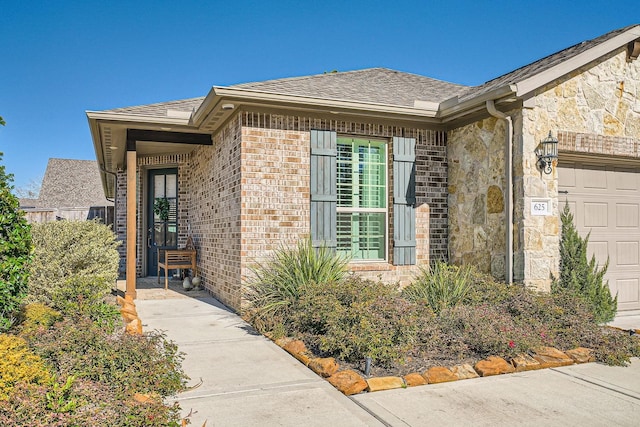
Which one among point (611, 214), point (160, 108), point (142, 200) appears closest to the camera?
point (611, 214)

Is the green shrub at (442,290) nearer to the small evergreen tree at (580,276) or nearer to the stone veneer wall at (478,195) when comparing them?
the stone veneer wall at (478,195)

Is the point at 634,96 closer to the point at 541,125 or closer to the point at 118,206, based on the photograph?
the point at 541,125

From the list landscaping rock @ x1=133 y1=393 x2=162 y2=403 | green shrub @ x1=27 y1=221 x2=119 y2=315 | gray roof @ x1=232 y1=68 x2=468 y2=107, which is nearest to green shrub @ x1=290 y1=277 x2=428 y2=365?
landscaping rock @ x1=133 y1=393 x2=162 y2=403

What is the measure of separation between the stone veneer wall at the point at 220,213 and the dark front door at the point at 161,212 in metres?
1.02

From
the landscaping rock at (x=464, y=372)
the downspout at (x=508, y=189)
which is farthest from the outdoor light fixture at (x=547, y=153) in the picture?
the landscaping rock at (x=464, y=372)

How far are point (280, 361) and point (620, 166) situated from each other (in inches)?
235

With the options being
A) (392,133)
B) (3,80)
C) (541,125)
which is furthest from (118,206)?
(3,80)

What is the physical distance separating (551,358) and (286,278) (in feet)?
10.1

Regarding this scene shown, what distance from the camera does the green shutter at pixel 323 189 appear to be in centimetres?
712

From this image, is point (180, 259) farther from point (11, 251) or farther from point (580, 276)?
point (580, 276)

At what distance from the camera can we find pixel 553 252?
6.54m

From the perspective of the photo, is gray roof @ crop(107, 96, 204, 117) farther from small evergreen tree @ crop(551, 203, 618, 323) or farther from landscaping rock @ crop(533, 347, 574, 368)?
landscaping rock @ crop(533, 347, 574, 368)

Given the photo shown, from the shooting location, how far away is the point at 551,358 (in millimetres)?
4613

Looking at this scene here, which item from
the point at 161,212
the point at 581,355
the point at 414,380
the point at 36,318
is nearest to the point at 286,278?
the point at 414,380
